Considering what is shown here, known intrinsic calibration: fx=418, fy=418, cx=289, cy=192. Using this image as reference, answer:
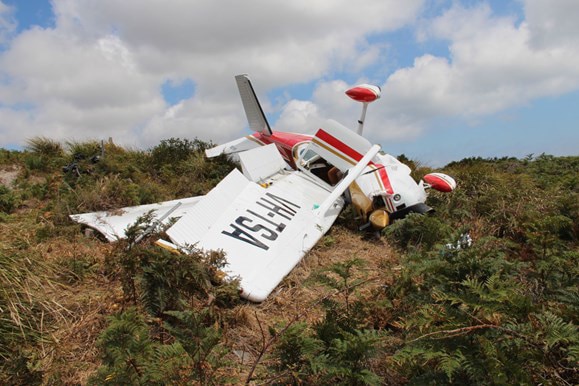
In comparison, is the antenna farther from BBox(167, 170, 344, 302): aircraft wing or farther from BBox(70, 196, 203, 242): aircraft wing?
BBox(70, 196, 203, 242): aircraft wing

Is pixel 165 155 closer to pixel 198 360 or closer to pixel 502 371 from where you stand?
pixel 198 360

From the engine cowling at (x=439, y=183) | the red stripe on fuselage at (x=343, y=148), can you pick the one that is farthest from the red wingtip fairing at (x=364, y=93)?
the engine cowling at (x=439, y=183)

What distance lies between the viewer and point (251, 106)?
1053 cm

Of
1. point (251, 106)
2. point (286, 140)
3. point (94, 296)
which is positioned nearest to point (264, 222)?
point (94, 296)

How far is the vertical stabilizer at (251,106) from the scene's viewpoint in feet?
34.0

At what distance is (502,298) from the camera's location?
226 centimetres

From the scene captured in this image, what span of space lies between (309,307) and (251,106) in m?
7.53

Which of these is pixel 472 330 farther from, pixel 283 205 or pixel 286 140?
pixel 286 140

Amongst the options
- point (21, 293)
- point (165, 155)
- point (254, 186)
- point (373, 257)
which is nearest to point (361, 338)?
point (21, 293)

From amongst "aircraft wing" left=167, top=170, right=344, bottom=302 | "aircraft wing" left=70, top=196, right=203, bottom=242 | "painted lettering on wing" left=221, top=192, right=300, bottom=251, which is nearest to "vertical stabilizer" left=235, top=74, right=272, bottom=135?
"aircraft wing" left=70, top=196, right=203, bottom=242

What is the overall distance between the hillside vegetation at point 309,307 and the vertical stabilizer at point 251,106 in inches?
159

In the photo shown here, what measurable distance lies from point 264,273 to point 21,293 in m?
2.21

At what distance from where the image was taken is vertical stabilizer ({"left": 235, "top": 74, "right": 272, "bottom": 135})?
10.4 m

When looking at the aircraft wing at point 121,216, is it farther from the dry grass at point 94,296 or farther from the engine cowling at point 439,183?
the engine cowling at point 439,183
